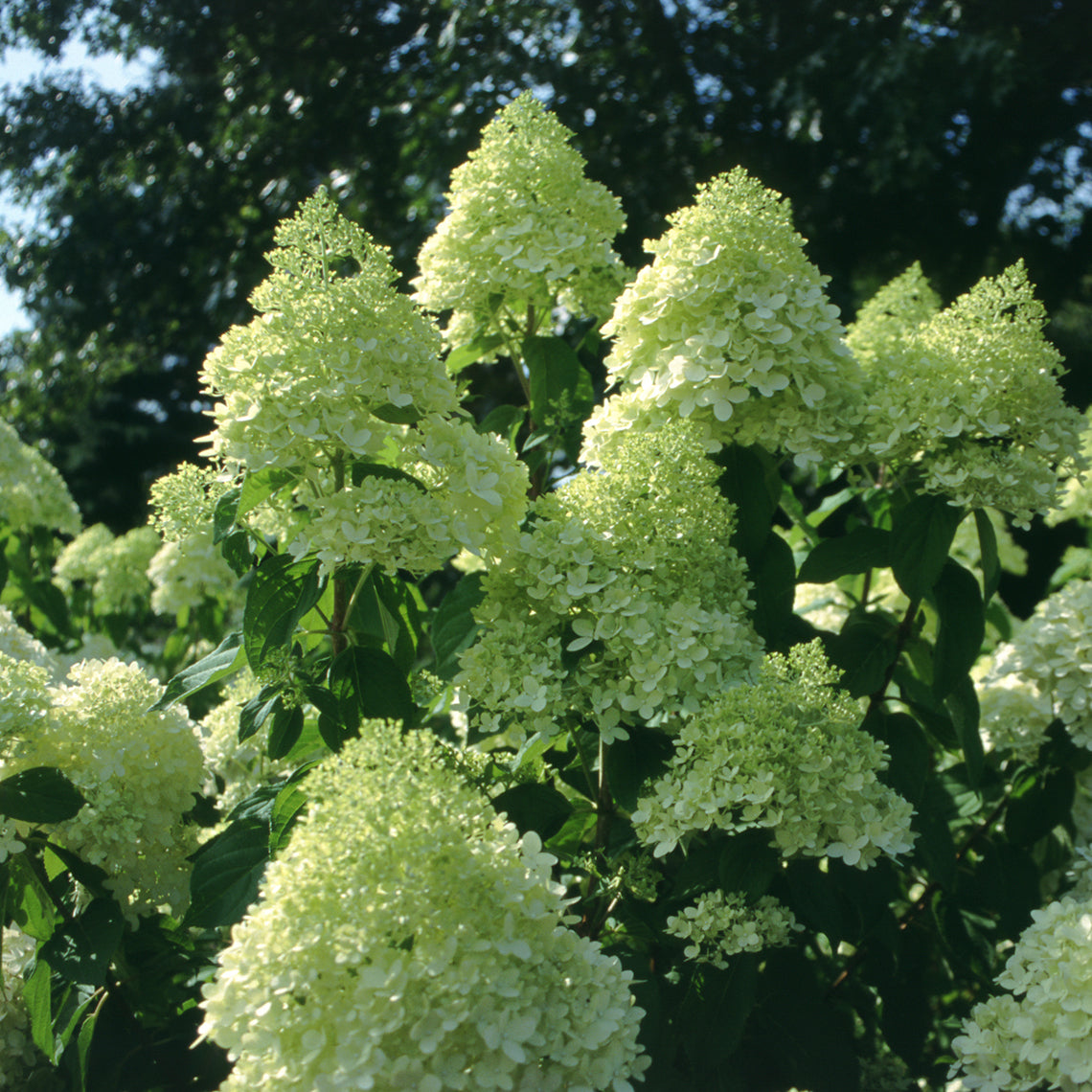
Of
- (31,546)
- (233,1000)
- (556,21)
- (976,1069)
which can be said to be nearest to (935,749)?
(976,1069)

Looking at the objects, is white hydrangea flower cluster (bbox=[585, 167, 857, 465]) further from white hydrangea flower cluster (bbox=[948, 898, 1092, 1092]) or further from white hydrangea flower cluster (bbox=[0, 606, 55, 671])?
white hydrangea flower cluster (bbox=[0, 606, 55, 671])

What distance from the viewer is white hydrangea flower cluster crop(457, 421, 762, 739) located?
1541mm

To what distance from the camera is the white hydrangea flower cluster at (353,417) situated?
59.2 inches

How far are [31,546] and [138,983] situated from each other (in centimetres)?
296

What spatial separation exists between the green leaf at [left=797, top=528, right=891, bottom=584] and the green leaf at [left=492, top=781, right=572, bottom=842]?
641 millimetres

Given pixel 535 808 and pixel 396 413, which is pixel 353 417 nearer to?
pixel 396 413

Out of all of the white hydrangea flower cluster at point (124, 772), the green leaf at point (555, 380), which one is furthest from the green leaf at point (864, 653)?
the white hydrangea flower cluster at point (124, 772)

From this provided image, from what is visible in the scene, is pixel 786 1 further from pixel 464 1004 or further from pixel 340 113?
pixel 464 1004

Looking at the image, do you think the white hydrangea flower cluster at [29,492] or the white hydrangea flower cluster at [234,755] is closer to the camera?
the white hydrangea flower cluster at [234,755]

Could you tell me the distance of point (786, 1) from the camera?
7.63 meters

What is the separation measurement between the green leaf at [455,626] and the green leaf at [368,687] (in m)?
0.11

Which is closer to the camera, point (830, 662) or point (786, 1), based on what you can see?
point (830, 662)

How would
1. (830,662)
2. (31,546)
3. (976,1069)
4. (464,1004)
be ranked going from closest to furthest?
(464,1004) < (976,1069) < (830,662) < (31,546)

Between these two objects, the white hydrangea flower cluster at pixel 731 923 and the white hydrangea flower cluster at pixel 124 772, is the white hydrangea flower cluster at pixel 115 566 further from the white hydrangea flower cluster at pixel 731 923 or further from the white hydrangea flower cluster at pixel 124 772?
the white hydrangea flower cluster at pixel 731 923
